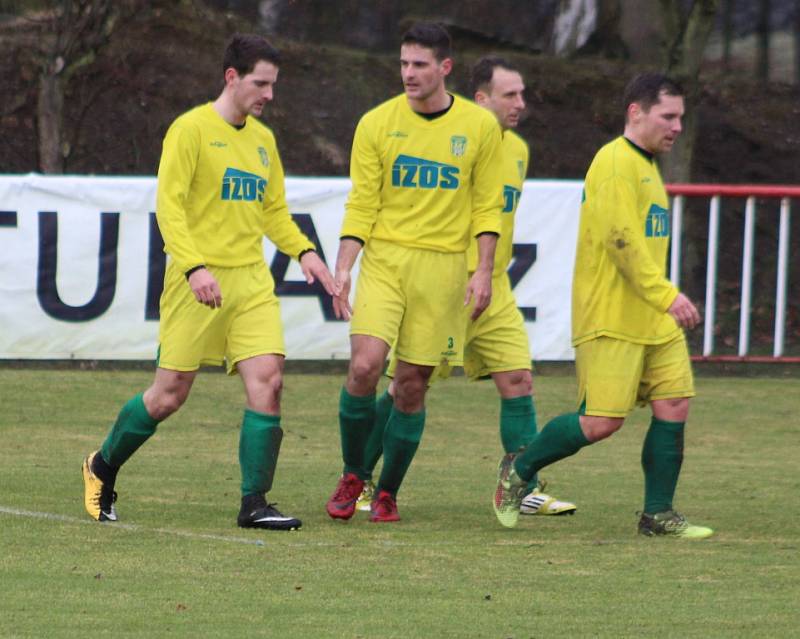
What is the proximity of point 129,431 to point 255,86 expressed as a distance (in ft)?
5.17

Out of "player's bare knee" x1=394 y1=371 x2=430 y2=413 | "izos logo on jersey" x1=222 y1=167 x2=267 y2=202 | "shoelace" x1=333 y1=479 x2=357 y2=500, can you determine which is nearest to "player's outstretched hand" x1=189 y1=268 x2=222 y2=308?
"izos logo on jersey" x1=222 y1=167 x2=267 y2=202

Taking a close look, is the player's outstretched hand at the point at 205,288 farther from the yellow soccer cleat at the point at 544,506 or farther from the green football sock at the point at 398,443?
the yellow soccer cleat at the point at 544,506

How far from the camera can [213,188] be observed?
789 centimetres

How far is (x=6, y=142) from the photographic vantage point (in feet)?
71.7

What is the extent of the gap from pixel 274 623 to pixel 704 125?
19.6 m

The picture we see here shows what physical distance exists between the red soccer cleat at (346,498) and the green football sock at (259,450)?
0.49 meters

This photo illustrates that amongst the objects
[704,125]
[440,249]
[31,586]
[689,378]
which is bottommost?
[31,586]

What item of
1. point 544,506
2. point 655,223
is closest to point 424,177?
point 655,223

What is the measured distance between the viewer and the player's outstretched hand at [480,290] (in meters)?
8.09

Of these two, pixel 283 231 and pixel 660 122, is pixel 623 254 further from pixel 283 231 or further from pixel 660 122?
pixel 283 231

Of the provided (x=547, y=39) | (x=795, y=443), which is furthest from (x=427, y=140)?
(x=547, y=39)

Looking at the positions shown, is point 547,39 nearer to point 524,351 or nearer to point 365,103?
point 365,103

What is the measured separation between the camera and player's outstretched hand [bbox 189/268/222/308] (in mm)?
7504

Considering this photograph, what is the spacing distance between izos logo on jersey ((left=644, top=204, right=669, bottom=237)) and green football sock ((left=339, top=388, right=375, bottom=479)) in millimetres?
1454
